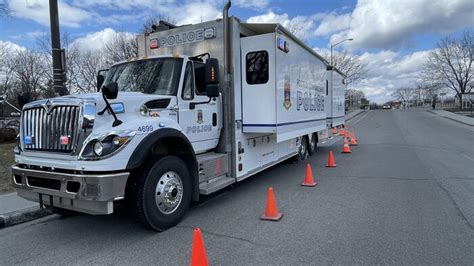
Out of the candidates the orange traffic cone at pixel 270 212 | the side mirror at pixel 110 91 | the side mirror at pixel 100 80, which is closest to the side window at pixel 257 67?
the orange traffic cone at pixel 270 212

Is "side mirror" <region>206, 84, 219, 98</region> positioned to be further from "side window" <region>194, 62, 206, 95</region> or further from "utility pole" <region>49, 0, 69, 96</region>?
"utility pole" <region>49, 0, 69, 96</region>

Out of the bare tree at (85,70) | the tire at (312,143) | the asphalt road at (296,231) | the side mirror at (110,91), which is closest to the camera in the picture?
the asphalt road at (296,231)

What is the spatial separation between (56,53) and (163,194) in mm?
4530

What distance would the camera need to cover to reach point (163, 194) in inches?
201

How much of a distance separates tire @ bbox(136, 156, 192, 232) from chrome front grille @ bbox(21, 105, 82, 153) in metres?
1.06

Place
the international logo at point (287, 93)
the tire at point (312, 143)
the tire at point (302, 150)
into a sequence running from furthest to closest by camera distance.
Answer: the tire at point (312, 143) → the tire at point (302, 150) → the international logo at point (287, 93)

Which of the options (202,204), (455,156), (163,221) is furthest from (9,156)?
(455,156)

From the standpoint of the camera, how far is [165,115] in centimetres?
541

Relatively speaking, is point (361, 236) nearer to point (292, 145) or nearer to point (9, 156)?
point (292, 145)

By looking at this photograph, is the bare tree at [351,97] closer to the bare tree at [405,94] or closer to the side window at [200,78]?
the bare tree at [405,94]

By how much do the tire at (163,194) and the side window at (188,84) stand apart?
3.66ft

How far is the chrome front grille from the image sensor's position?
4.55 m

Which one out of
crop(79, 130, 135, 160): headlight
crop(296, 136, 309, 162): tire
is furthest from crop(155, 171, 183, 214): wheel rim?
crop(296, 136, 309, 162): tire

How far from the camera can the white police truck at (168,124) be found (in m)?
4.48
